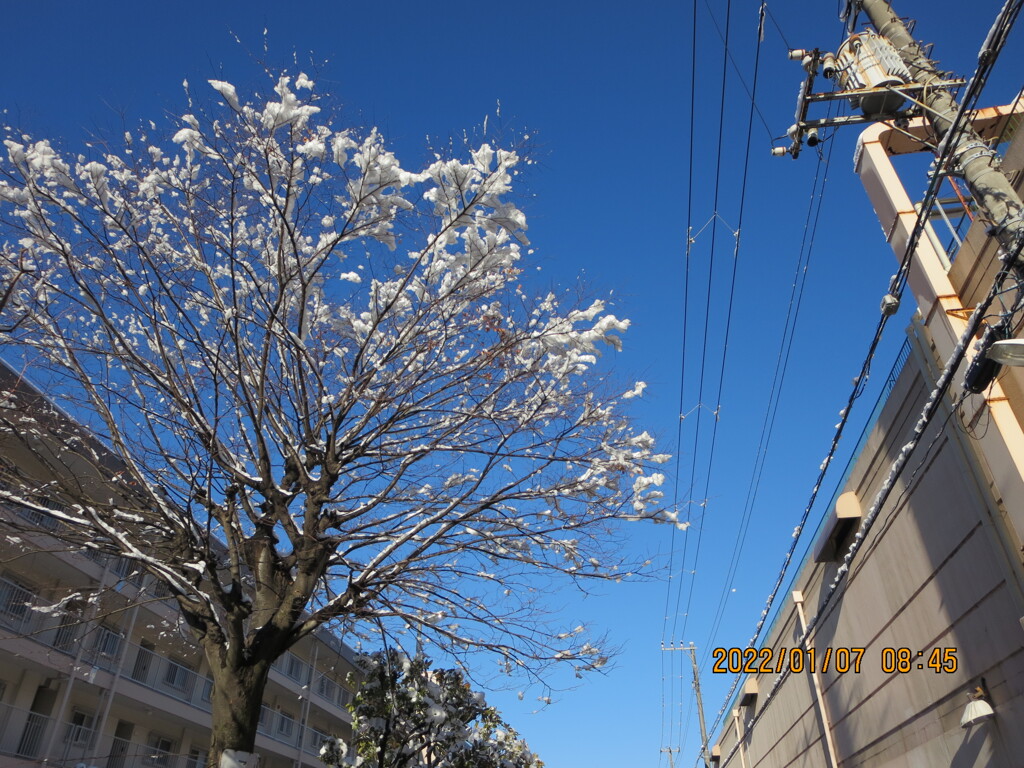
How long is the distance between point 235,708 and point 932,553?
23.0 ft

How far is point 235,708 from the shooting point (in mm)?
4930

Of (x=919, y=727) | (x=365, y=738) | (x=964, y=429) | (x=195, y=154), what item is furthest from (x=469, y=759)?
(x=195, y=154)

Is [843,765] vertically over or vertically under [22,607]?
under

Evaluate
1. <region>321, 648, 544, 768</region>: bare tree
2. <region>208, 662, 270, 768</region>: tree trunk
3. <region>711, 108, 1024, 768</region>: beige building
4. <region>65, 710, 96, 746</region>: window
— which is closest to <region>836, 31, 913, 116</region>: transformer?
<region>711, 108, 1024, 768</region>: beige building

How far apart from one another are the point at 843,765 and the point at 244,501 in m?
9.91

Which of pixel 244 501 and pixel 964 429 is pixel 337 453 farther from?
pixel 964 429

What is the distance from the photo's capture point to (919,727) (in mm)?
7957

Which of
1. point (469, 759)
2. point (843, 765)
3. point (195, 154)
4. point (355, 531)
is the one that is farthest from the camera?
point (469, 759)

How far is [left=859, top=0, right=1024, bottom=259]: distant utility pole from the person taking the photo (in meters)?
5.73

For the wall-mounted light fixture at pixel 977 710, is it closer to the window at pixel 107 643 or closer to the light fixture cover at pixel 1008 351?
the light fixture cover at pixel 1008 351

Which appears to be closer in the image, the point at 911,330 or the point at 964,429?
the point at 964,429

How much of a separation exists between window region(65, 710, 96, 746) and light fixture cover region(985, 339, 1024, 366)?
18634 millimetres

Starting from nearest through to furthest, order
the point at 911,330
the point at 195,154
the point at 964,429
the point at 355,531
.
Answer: the point at 195,154
the point at 355,531
the point at 964,429
the point at 911,330

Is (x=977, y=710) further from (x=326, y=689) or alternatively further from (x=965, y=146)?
(x=326, y=689)
